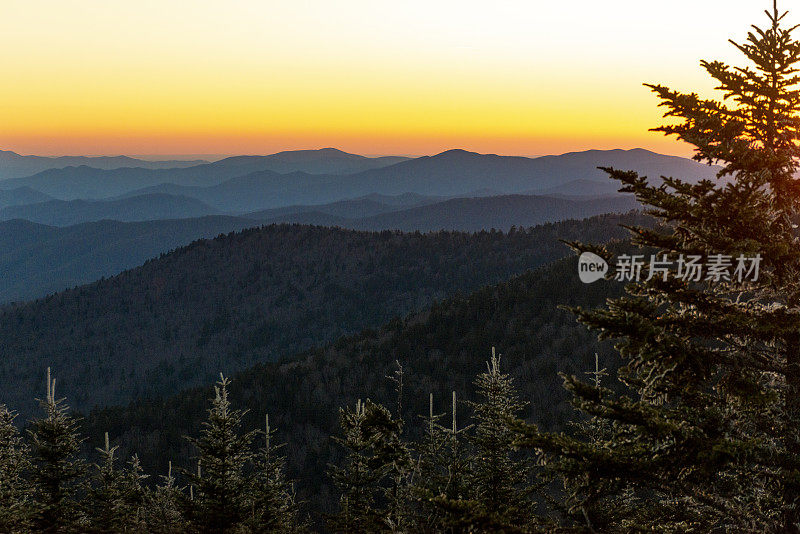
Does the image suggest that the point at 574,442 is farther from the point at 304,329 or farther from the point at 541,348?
the point at 304,329

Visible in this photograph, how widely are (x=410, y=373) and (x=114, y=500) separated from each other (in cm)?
6063

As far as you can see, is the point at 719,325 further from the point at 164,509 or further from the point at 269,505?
the point at 164,509

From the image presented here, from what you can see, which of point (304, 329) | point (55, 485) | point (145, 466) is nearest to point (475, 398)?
point (145, 466)

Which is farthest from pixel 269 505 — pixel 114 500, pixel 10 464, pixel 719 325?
pixel 719 325

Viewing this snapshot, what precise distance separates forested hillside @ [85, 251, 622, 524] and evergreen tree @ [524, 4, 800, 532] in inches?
2114

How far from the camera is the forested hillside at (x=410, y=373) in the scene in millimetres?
69125

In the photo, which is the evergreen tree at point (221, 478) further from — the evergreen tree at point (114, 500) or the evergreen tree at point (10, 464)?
the evergreen tree at point (10, 464)

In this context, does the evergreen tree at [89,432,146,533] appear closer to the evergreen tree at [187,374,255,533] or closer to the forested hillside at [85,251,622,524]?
the evergreen tree at [187,374,255,533]

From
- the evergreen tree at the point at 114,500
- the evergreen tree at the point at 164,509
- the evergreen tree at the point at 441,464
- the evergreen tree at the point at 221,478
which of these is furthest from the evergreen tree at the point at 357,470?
the evergreen tree at the point at 114,500

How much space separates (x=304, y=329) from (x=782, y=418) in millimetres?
171476

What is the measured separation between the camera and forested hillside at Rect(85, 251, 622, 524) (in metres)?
69.1

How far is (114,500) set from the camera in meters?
22.4

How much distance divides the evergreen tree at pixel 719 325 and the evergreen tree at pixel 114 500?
17395 millimetres

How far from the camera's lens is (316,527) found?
49.3 m
